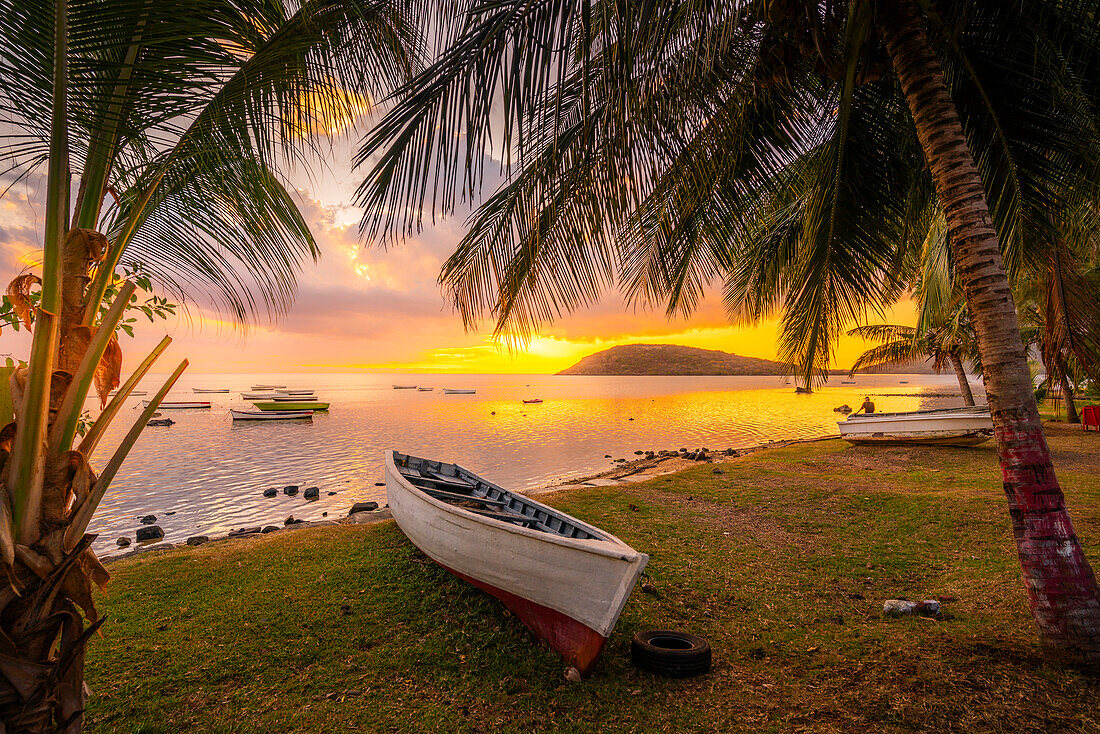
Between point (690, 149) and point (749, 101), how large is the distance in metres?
0.87

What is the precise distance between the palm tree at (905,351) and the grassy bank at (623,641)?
1419cm

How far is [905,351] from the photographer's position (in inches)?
805

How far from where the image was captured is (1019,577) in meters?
4.82

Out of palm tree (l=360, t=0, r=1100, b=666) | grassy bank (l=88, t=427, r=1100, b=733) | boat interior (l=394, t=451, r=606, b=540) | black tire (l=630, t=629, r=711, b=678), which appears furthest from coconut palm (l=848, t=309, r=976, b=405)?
black tire (l=630, t=629, r=711, b=678)

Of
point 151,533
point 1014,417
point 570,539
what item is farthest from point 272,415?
point 1014,417

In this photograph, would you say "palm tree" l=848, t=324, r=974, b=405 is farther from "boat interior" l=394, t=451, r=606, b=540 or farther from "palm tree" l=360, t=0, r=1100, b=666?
"boat interior" l=394, t=451, r=606, b=540

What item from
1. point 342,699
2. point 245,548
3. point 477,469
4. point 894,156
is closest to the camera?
point 342,699

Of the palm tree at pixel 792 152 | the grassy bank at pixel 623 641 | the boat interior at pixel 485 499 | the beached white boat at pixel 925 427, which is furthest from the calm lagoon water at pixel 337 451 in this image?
the palm tree at pixel 792 152

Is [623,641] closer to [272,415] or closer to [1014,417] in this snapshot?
[1014,417]

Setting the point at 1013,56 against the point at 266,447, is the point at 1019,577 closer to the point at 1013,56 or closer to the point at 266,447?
the point at 1013,56

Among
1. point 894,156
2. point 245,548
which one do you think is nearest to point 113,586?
point 245,548

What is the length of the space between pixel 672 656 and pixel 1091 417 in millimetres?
20545

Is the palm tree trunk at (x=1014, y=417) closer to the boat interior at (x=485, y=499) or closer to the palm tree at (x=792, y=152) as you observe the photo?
the palm tree at (x=792, y=152)

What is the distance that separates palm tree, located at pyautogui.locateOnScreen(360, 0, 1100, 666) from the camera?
3.00 meters
